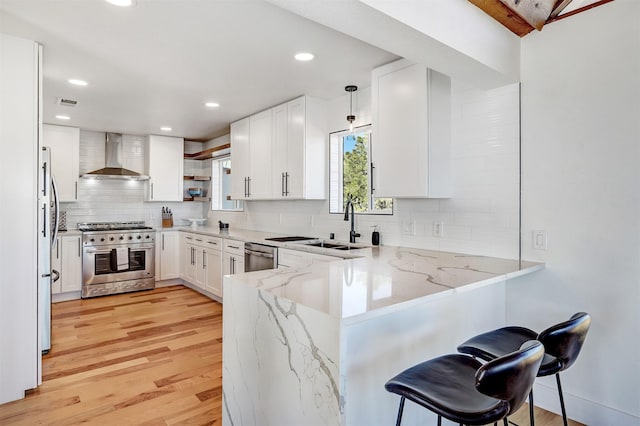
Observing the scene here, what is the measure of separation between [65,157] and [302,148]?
12.0 ft

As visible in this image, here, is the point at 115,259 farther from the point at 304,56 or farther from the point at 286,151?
the point at 304,56

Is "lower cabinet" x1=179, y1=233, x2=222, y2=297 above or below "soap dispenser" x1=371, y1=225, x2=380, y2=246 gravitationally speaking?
below

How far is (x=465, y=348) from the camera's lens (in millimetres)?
1693

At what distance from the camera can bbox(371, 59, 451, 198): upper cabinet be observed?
8.68ft

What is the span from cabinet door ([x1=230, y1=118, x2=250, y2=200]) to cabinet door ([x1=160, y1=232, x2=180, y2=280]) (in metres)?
1.50

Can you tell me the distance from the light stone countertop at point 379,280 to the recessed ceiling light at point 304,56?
156cm

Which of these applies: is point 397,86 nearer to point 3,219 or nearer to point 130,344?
point 3,219

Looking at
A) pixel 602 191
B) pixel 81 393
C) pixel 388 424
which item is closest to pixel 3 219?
pixel 81 393

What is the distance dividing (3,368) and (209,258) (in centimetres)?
264

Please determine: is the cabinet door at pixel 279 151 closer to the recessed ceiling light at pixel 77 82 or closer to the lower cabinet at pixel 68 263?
the recessed ceiling light at pixel 77 82

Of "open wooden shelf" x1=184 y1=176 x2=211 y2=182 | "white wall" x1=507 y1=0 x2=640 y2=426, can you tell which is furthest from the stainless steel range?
"white wall" x1=507 y1=0 x2=640 y2=426

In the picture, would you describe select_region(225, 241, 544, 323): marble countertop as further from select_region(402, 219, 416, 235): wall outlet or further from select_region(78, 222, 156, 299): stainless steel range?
select_region(78, 222, 156, 299): stainless steel range

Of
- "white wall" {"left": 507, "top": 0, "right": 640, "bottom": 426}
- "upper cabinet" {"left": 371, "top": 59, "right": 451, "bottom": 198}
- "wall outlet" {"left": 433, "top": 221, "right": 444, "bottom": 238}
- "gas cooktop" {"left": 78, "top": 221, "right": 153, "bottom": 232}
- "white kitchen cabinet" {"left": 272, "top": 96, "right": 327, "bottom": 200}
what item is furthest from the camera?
"gas cooktop" {"left": 78, "top": 221, "right": 153, "bottom": 232}

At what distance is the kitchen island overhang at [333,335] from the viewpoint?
1.35 meters
